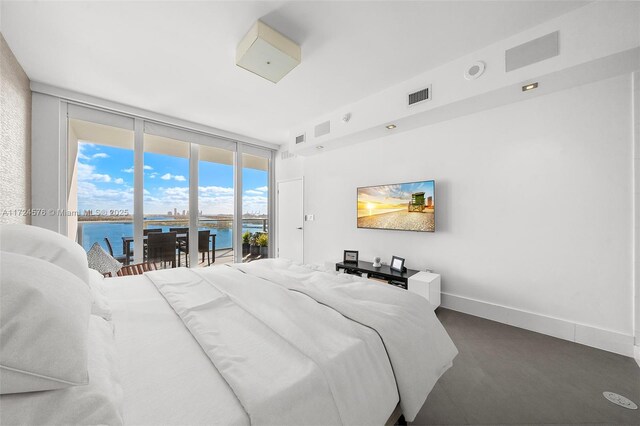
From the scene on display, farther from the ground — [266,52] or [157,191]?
[266,52]

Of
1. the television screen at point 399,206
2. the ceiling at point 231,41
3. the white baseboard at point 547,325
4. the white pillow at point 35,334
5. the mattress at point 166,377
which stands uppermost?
the ceiling at point 231,41

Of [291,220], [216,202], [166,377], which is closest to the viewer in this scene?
[166,377]

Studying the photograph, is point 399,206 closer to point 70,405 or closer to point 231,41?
point 231,41

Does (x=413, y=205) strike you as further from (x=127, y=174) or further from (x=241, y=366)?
(x=127, y=174)

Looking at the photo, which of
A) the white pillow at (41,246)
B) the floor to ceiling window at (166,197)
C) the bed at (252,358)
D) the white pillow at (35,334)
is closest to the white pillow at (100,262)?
the floor to ceiling window at (166,197)

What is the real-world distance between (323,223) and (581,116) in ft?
11.6

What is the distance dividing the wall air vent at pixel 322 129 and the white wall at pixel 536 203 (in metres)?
1.01

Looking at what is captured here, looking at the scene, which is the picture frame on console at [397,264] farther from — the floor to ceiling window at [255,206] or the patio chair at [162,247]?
the patio chair at [162,247]

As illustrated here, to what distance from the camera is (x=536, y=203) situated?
8.48 feet

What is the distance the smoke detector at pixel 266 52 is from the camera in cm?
213

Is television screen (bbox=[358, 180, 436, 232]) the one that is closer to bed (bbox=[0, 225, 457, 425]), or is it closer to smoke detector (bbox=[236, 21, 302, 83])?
bed (bbox=[0, 225, 457, 425])

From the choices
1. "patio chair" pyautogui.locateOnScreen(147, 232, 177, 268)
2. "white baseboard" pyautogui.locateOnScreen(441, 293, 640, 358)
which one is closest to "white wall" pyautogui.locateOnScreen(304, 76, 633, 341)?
"white baseboard" pyautogui.locateOnScreen(441, 293, 640, 358)

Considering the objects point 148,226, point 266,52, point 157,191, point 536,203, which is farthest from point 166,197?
point 536,203

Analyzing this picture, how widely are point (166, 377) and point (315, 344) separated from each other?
21.5 inches
